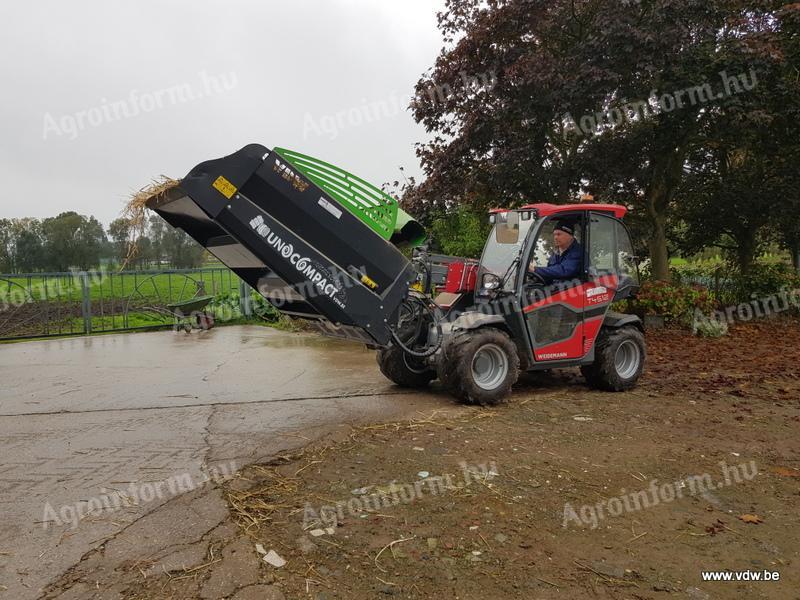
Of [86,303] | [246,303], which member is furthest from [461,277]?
[86,303]

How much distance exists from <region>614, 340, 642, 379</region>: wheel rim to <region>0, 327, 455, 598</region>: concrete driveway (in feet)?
7.66

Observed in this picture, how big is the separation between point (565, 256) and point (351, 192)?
269cm

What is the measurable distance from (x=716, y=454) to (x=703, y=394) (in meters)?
2.40

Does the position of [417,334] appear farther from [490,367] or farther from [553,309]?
[553,309]

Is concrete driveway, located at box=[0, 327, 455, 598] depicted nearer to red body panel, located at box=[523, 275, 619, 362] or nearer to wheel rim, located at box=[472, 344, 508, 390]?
wheel rim, located at box=[472, 344, 508, 390]

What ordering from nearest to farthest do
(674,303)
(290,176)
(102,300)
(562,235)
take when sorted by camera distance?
(290,176)
(562,235)
(674,303)
(102,300)

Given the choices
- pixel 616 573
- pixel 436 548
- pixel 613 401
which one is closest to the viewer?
pixel 616 573

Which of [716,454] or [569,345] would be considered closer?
[716,454]

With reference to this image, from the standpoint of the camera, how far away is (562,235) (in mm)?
6758

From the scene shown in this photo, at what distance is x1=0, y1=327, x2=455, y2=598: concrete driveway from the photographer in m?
3.54

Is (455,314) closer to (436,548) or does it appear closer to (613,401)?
(613,401)

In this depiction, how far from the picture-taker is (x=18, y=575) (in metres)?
3.00

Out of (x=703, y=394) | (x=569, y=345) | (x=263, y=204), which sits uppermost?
(x=263, y=204)

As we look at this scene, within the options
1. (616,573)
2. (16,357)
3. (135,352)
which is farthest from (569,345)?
(16,357)
